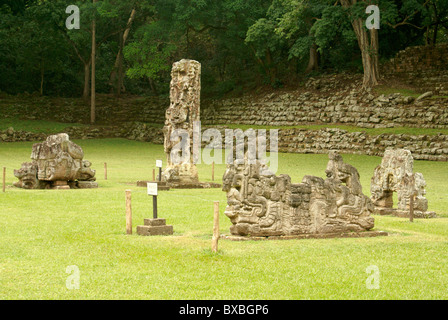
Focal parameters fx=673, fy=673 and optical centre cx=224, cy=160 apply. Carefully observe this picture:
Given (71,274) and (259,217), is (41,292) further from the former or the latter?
(259,217)

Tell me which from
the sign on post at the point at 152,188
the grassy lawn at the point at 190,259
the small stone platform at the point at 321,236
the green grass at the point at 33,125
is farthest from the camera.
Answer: the green grass at the point at 33,125

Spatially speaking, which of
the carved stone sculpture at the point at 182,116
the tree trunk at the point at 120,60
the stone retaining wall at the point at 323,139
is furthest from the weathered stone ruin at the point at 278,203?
the tree trunk at the point at 120,60

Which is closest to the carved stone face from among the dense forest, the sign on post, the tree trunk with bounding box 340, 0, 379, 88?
the sign on post

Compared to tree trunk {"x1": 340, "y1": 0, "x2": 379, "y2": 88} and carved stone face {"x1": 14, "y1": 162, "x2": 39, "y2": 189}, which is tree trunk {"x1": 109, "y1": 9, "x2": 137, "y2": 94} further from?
carved stone face {"x1": 14, "y1": 162, "x2": 39, "y2": 189}

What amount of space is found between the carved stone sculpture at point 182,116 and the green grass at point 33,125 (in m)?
19.4

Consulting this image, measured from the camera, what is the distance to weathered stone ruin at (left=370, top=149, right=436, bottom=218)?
49.5 ft

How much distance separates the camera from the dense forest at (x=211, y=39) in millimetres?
Answer: 36344

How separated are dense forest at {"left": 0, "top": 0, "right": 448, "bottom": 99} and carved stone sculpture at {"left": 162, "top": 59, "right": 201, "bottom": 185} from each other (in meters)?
14.1

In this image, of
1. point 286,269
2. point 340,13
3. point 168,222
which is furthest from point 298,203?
point 340,13

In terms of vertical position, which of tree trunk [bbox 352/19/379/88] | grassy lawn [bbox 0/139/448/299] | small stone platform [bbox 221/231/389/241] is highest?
tree trunk [bbox 352/19/379/88]

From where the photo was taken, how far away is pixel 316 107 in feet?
→ 123

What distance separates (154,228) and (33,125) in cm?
3136

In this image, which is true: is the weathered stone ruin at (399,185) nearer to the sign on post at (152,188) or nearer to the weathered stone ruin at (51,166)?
the sign on post at (152,188)

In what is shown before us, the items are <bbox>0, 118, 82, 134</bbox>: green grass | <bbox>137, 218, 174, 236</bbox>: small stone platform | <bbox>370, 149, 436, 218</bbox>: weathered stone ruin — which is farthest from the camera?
<bbox>0, 118, 82, 134</bbox>: green grass
